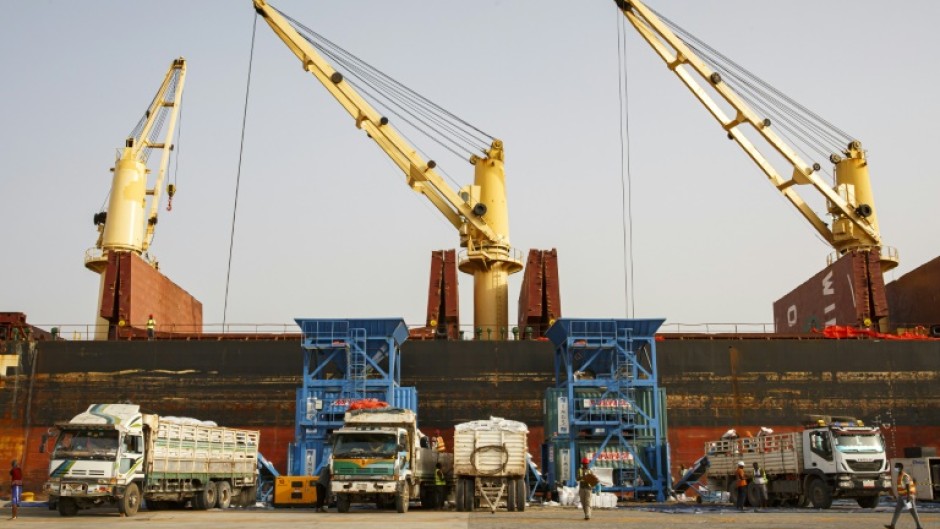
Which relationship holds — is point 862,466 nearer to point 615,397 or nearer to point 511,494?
point 511,494

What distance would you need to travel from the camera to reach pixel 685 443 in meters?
44.6

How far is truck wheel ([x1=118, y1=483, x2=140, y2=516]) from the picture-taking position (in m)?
24.9

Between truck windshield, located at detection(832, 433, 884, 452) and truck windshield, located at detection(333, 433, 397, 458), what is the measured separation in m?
14.4

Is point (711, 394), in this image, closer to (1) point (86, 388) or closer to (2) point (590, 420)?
(2) point (590, 420)

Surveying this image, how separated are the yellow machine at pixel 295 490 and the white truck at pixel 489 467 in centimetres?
537

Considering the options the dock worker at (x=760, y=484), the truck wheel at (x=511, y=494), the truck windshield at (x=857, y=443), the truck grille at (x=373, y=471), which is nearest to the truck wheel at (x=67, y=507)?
the truck grille at (x=373, y=471)

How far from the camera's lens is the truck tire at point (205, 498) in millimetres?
28578

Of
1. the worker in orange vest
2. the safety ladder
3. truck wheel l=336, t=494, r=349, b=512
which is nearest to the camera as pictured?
truck wheel l=336, t=494, r=349, b=512

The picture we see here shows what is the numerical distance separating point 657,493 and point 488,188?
25.0 m

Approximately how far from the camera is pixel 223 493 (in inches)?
1182

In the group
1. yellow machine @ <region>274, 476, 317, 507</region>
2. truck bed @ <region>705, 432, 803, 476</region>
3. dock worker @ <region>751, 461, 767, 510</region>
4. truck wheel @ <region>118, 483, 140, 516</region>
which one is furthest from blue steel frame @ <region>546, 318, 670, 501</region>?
truck wheel @ <region>118, 483, 140, 516</region>

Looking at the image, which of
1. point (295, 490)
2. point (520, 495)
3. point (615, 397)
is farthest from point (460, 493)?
point (615, 397)

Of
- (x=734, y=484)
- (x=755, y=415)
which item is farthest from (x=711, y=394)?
(x=734, y=484)

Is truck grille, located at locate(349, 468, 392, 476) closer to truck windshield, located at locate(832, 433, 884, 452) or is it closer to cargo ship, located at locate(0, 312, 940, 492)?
truck windshield, located at locate(832, 433, 884, 452)
